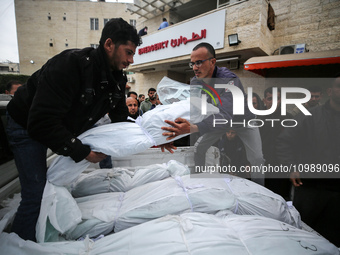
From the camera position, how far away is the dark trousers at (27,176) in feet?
3.63

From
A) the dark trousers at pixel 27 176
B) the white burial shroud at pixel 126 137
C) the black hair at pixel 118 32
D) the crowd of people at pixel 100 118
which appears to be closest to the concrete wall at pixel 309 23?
the crowd of people at pixel 100 118

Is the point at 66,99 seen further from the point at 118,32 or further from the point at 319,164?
the point at 319,164

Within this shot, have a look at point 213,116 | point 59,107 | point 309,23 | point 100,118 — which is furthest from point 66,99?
point 309,23

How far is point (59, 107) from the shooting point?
1.02 metres

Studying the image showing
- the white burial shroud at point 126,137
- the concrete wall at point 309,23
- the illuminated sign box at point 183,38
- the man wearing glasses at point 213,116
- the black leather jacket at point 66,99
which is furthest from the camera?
the illuminated sign box at point 183,38

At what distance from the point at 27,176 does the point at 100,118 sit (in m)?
0.62

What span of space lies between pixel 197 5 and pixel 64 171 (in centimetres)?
1027

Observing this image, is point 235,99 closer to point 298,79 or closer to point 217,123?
point 217,123

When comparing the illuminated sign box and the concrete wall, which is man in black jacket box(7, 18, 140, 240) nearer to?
the illuminated sign box

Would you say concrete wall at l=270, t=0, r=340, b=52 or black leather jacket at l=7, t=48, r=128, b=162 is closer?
black leather jacket at l=7, t=48, r=128, b=162

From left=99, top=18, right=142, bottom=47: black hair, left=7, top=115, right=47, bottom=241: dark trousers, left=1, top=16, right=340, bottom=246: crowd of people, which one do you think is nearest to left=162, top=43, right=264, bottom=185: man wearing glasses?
left=1, top=16, right=340, bottom=246: crowd of people

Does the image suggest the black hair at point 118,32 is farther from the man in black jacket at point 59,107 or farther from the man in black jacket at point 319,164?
the man in black jacket at point 319,164

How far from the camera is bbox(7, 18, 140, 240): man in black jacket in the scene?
1.01 meters

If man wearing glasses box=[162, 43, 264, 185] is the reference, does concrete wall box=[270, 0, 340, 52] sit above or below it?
above
